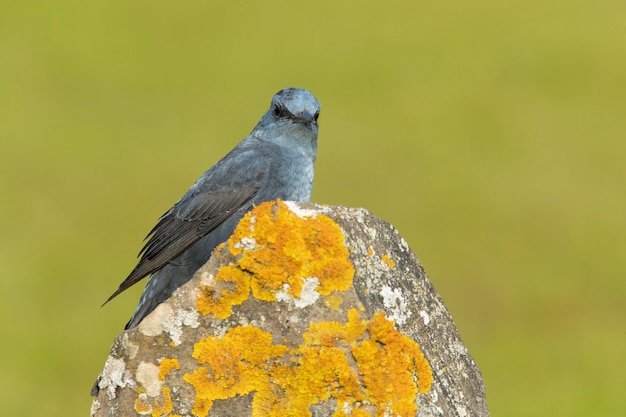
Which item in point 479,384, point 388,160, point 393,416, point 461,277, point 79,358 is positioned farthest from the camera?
point 388,160

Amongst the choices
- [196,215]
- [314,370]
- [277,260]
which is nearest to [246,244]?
[277,260]

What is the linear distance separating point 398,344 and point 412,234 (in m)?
15.7

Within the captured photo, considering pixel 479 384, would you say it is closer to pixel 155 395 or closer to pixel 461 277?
pixel 155 395

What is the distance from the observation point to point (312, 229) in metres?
6.46

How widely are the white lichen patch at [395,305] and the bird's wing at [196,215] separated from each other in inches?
91.0

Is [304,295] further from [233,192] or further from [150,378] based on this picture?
[233,192]

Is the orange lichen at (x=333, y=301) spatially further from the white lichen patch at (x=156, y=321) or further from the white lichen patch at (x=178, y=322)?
the white lichen patch at (x=156, y=321)

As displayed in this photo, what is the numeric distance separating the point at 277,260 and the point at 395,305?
2.25ft

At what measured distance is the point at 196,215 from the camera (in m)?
8.68

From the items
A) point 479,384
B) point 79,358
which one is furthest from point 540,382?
point 479,384

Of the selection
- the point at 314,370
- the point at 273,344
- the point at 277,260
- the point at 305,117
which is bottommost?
the point at 314,370

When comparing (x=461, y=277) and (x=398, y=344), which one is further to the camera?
(x=461, y=277)

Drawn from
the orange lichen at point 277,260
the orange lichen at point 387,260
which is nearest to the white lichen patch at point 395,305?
the orange lichen at point 387,260

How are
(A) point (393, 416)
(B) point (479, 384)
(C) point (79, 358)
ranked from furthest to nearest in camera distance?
(C) point (79, 358) → (B) point (479, 384) → (A) point (393, 416)
